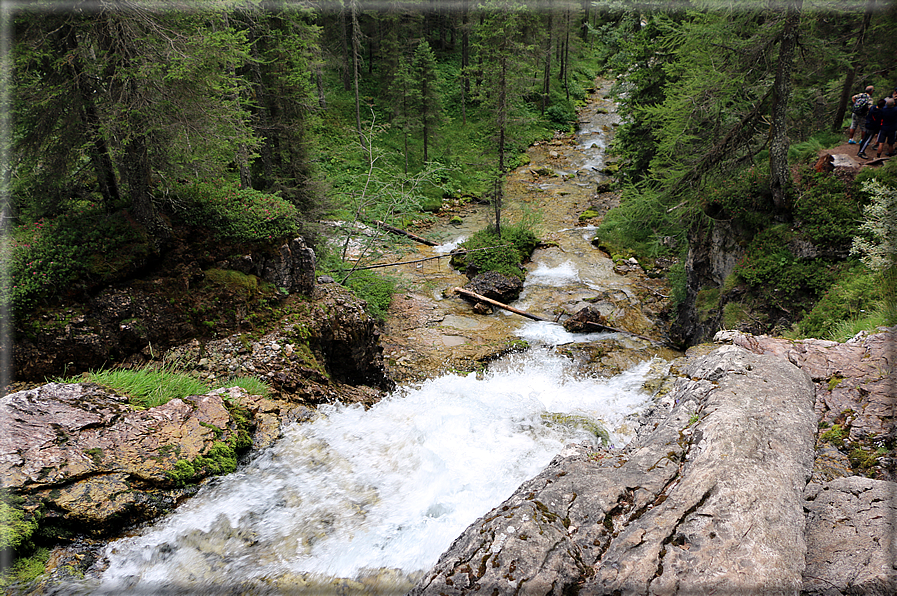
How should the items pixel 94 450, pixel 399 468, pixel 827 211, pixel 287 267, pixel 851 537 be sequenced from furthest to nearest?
pixel 827 211 → pixel 287 267 → pixel 399 468 → pixel 94 450 → pixel 851 537

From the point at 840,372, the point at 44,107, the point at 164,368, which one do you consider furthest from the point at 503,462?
the point at 44,107

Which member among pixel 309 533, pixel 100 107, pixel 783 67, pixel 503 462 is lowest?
pixel 503 462

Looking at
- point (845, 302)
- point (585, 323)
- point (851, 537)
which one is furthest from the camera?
point (585, 323)

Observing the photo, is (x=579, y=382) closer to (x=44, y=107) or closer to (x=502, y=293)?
(x=502, y=293)

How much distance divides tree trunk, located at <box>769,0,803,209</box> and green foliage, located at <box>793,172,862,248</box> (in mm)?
522

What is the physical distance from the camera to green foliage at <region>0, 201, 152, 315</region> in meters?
6.16

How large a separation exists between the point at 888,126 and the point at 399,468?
1430 cm

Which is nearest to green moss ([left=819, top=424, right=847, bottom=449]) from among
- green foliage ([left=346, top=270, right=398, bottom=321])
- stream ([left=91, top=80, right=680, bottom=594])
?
stream ([left=91, top=80, right=680, bottom=594])

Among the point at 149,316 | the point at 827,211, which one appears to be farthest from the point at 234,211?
the point at 827,211

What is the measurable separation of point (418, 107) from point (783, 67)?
23.8 meters

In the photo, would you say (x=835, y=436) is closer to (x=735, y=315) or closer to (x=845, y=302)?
(x=845, y=302)

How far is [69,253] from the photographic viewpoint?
6.51 metres

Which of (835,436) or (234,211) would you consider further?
(234,211)

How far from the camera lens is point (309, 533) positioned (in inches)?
183
